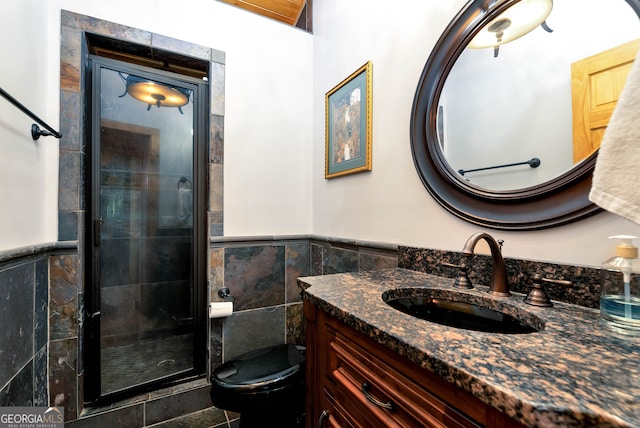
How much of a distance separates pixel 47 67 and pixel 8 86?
447 millimetres

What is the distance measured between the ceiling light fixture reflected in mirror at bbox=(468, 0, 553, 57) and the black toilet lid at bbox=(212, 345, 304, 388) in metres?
1.52

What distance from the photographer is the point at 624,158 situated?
18.8 inches

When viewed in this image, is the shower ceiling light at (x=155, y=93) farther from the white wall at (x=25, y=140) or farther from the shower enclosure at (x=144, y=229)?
the white wall at (x=25, y=140)

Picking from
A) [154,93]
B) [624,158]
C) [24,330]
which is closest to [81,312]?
[24,330]

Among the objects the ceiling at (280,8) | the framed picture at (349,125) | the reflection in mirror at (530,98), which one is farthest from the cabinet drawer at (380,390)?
the ceiling at (280,8)

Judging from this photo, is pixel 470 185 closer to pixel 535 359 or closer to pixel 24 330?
pixel 535 359

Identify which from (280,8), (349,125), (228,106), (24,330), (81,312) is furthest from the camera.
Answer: (280,8)

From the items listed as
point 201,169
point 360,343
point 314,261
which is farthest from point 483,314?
point 201,169

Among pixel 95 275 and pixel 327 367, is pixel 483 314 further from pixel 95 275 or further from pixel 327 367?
pixel 95 275

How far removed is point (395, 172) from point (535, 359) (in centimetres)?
94

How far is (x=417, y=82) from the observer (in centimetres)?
116

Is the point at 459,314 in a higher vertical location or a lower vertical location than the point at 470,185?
lower

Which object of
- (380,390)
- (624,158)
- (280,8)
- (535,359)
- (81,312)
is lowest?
(81,312)

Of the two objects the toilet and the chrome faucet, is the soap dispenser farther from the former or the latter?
the toilet
